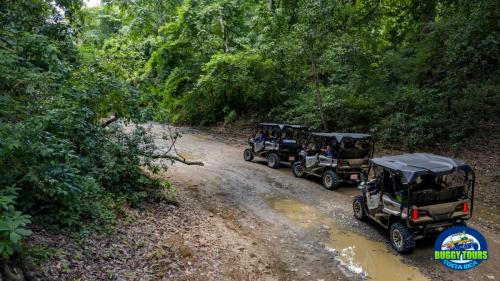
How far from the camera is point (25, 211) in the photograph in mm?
5371

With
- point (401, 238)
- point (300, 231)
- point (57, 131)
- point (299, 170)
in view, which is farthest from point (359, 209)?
point (57, 131)

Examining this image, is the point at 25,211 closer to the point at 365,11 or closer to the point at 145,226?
the point at 145,226

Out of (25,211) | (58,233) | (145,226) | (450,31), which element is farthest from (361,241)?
(450,31)

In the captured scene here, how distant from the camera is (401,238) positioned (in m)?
6.83

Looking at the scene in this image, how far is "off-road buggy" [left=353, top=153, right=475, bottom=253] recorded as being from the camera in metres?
6.64

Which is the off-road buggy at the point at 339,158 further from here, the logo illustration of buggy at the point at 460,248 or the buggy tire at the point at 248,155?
the logo illustration of buggy at the point at 460,248

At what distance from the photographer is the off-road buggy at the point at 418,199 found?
6.64 meters

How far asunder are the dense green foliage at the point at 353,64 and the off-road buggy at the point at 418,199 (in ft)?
18.7

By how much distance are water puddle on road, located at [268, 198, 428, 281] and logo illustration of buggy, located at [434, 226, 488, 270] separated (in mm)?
673

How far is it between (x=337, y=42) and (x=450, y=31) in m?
4.30

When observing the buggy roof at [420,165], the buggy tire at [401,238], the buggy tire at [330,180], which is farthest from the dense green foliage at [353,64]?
the buggy tire at [401,238]

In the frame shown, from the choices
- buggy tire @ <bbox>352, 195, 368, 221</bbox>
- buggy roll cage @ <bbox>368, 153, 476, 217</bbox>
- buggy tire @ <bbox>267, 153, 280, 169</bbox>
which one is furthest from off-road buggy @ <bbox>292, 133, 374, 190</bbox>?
buggy roll cage @ <bbox>368, 153, 476, 217</bbox>

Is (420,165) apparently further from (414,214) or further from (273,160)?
(273,160)

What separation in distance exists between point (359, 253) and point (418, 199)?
152 cm
